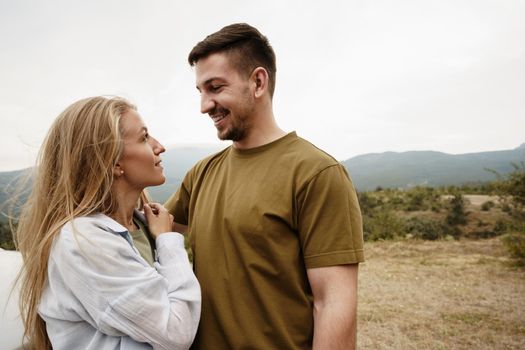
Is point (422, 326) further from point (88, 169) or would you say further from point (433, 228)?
point (433, 228)

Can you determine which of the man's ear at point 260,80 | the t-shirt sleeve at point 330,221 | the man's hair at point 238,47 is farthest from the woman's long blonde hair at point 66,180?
the t-shirt sleeve at point 330,221

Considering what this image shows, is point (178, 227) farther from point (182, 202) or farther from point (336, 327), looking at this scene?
point (336, 327)

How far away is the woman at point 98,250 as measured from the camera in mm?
1357

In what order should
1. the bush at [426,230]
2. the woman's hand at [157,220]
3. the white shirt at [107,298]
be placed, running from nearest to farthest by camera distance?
the white shirt at [107,298]
the woman's hand at [157,220]
the bush at [426,230]

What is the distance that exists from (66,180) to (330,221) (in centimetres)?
107

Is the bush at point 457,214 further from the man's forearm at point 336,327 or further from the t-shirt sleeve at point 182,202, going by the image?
the man's forearm at point 336,327

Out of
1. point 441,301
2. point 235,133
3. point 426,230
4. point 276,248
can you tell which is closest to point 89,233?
point 276,248

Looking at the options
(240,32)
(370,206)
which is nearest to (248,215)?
(240,32)

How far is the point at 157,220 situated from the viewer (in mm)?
1880

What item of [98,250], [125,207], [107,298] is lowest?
[107,298]

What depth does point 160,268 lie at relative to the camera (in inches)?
61.9

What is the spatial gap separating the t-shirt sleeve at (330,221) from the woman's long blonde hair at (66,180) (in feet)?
2.73

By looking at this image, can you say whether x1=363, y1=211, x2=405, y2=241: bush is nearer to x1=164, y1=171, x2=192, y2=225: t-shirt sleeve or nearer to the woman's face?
x1=164, y1=171, x2=192, y2=225: t-shirt sleeve

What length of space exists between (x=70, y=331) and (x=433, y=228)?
14649mm
